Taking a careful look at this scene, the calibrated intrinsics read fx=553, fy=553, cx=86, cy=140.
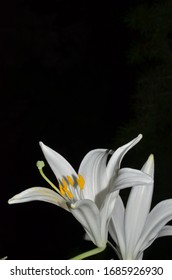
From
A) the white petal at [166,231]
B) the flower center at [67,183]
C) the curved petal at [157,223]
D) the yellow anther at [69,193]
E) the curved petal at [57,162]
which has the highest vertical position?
the curved petal at [57,162]

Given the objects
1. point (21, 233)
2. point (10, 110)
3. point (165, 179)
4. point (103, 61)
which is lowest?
point (21, 233)

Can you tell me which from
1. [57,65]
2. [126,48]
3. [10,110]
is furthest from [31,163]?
[126,48]

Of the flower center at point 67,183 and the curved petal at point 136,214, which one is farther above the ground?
the flower center at point 67,183

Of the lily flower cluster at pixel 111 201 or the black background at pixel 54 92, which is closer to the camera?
the lily flower cluster at pixel 111 201

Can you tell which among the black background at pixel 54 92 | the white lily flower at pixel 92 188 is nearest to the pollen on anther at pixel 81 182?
the white lily flower at pixel 92 188

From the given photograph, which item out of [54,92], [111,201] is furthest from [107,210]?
[54,92]

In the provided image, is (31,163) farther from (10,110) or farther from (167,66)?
(167,66)

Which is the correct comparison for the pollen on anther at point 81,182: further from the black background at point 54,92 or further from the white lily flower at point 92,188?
the black background at point 54,92
